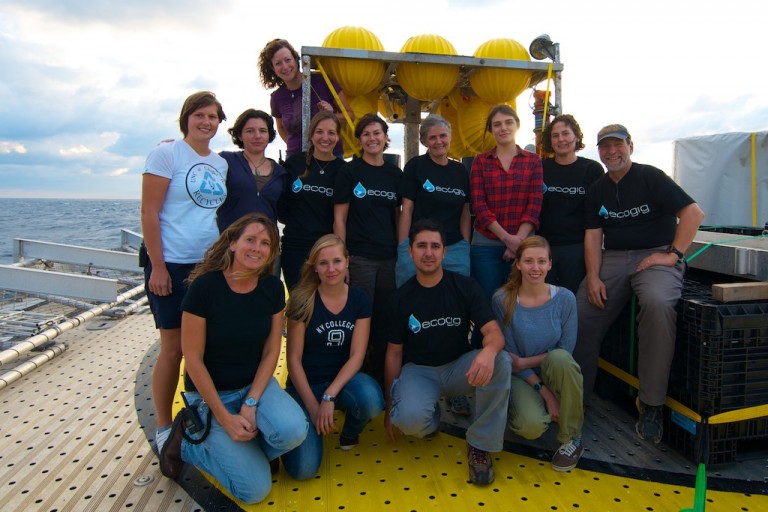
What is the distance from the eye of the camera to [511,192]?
336 cm

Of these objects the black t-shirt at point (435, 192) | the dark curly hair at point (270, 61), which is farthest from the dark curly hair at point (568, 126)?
the dark curly hair at point (270, 61)

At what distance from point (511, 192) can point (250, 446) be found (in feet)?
7.16

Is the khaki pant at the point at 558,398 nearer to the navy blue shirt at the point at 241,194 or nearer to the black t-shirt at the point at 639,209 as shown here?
the black t-shirt at the point at 639,209

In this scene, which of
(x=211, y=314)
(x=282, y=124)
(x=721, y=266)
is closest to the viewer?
(x=211, y=314)

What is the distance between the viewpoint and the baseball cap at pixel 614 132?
3055 mm

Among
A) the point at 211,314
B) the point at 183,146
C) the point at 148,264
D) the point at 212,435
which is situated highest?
the point at 183,146

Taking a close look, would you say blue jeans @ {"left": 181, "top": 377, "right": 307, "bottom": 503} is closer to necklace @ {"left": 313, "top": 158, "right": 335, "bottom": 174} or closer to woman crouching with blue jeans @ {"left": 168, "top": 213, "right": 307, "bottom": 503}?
woman crouching with blue jeans @ {"left": 168, "top": 213, "right": 307, "bottom": 503}

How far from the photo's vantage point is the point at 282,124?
4.09 m

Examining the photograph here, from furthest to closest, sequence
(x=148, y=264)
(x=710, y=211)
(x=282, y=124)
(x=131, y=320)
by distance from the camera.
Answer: (x=710, y=211) < (x=131, y=320) < (x=282, y=124) < (x=148, y=264)

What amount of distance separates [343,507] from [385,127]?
2.27 m

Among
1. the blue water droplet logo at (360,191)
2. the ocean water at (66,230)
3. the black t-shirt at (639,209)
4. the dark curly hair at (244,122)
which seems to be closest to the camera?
the black t-shirt at (639,209)

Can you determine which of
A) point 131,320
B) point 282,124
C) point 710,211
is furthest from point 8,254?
point 710,211

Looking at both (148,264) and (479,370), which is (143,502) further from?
(479,370)

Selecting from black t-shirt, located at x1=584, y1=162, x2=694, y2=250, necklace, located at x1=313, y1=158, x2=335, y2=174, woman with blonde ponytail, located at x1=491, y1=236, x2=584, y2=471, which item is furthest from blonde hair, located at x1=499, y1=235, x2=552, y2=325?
necklace, located at x1=313, y1=158, x2=335, y2=174
